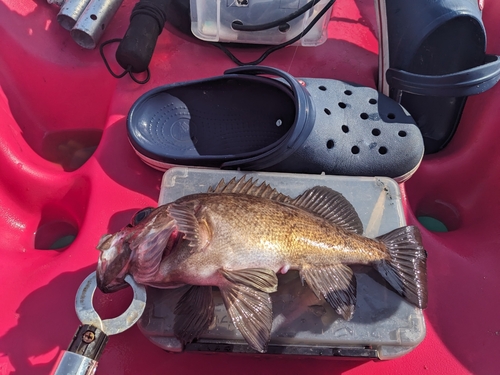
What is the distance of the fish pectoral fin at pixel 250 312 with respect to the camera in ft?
4.03

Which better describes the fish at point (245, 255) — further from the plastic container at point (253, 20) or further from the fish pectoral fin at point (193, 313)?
the plastic container at point (253, 20)

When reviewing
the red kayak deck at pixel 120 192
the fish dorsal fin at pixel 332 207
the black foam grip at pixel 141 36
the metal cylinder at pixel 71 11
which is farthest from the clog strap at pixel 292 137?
the metal cylinder at pixel 71 11

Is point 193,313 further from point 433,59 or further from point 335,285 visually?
point 433,59

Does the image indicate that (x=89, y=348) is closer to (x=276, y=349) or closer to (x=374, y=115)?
(x=276, y=349)

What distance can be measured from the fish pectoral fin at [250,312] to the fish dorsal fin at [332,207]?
16.3 inches

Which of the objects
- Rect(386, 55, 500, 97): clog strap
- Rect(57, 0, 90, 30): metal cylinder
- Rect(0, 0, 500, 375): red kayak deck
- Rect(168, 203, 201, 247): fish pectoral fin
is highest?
Rect(57, 0, 90, 30): metal cylinder

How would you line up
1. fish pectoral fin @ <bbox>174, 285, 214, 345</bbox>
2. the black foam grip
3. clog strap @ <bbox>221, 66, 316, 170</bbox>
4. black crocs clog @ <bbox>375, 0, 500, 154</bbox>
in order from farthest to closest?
the black foam grip
black crocs clog @ <bbox>375, 0, 500, 154</bbox>
clog strap @ <bbox>221, 66, 316, 170</bbox>
fish pectoral fin @ <bbox>174, 285, 214, 345</bbox>

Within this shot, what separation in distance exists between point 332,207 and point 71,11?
6.24 ft

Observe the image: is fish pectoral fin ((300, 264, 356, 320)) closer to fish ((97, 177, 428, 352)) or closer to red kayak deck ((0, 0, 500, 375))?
fish ((97, 177, 428, 352))

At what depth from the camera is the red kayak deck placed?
157 centimetres

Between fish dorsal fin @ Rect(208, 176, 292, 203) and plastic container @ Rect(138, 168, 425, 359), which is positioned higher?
fish dorsal fin @ Rect(208, 176, 292, 203)

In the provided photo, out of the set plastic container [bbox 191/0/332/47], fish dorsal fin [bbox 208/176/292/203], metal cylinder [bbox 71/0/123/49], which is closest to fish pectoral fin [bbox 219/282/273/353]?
fish dorsal fin [bbox 208/176/292/203]

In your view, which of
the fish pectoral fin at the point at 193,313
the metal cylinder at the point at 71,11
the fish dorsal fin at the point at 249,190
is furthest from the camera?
the metal cylinder at the point at 71,11

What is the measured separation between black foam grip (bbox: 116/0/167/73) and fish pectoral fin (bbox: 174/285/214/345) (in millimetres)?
1342
